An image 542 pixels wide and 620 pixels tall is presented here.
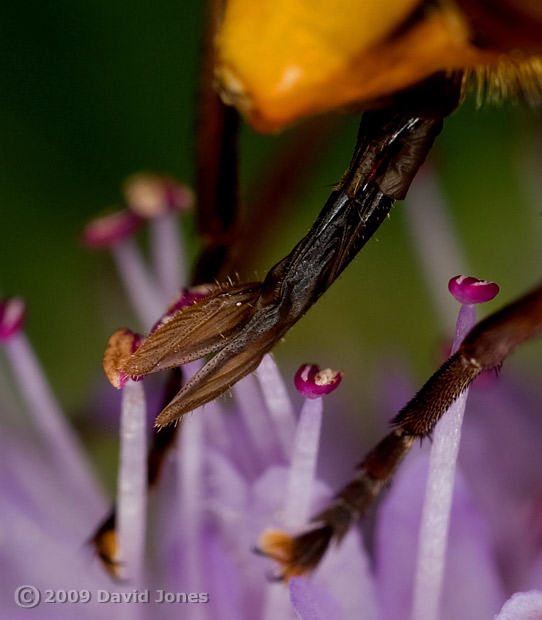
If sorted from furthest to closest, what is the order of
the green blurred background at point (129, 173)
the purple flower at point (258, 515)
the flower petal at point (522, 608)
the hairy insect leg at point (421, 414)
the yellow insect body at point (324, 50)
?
the green blurred background at point (129, 173) → the purple flower at point (258, 515) → the flower petal at point (522, 608) → the hairy insect leg at point (421, 414) → the yellow insect body at point (324, 50)

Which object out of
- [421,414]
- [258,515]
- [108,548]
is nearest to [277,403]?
[258,515]

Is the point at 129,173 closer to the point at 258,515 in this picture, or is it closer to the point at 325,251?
the point at 258,515

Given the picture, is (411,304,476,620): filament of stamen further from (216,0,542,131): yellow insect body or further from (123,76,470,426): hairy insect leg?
(216,0,542,131): yellow insect body

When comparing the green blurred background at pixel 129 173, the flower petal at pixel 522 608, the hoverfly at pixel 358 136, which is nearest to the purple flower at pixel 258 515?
the flower petal at pixel 522 608

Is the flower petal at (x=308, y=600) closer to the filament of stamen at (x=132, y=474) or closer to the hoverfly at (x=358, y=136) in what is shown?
the hoverfly at (x=358, y=136)

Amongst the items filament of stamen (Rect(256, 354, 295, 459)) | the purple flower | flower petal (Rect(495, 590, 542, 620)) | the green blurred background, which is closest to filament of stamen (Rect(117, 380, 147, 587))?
the purple flower

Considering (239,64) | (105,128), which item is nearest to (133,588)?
(239,64)

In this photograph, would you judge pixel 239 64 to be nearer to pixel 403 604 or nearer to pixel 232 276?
pixel 232 276
